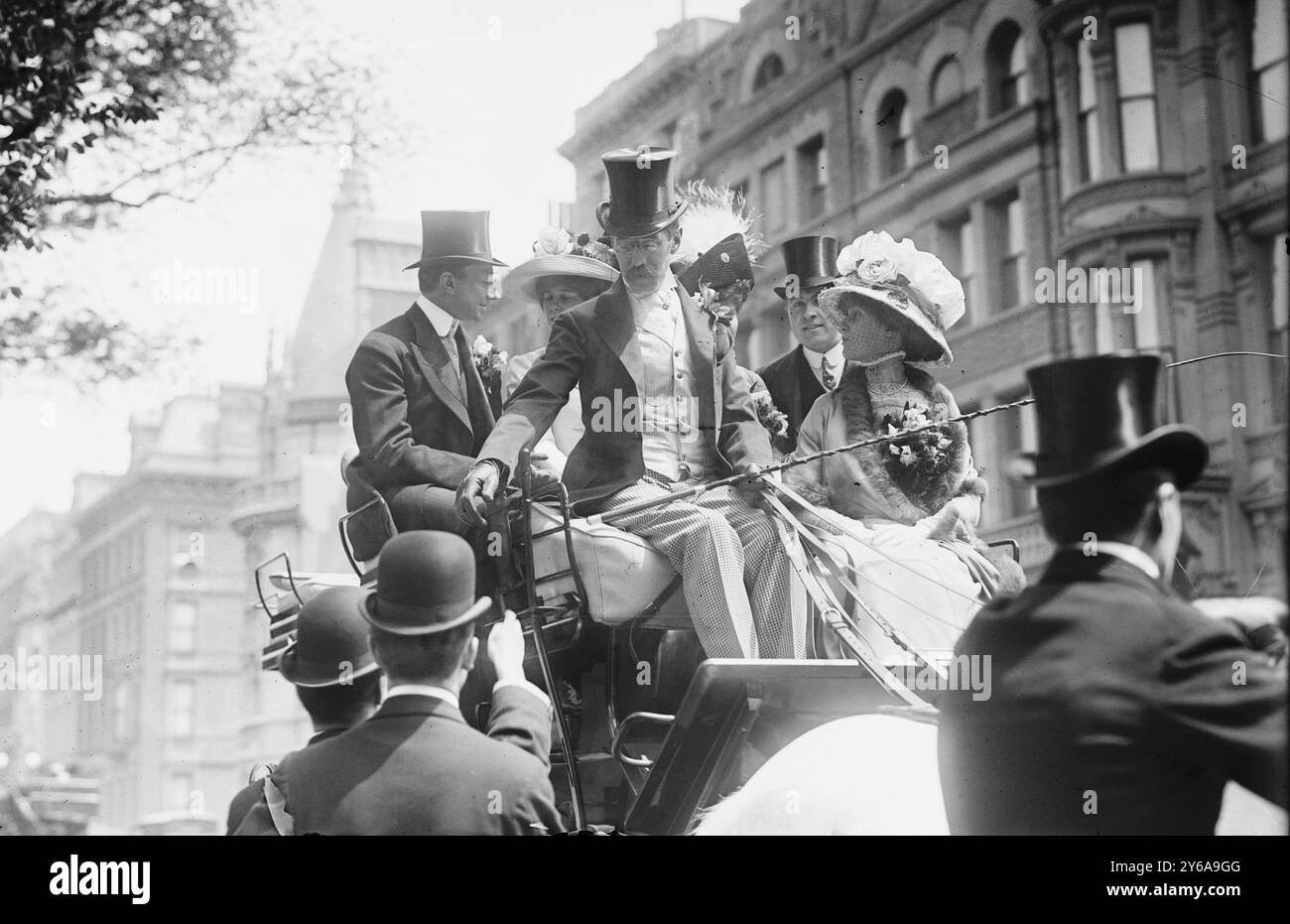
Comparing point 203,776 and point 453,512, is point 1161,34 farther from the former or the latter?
point 203,776

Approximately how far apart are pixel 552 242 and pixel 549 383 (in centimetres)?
61

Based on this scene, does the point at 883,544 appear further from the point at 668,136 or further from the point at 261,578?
the point at 261,578

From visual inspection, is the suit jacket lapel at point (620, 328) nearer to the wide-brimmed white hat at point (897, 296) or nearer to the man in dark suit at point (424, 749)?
the wide-brimmed white hat at point (897, 296)

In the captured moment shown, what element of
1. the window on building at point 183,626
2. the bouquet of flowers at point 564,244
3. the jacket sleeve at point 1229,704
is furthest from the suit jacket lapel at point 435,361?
the jacket sleeve at point 1229,704

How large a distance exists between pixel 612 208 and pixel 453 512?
30.8 inches

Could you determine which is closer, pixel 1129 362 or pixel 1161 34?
pixel 1129 362

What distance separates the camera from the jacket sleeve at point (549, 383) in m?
4.02

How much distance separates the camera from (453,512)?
4.00m

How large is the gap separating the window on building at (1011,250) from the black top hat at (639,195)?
72 centimetres

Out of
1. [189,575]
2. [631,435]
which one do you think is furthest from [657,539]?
[189,575]

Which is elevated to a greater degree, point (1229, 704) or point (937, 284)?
point (937, 284)

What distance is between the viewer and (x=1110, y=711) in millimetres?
2771

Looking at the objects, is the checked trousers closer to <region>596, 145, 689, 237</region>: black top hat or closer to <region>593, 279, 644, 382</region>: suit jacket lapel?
<region>593, 279, 644, 382</region>: suit jacket lapel

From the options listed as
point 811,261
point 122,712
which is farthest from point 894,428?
point 122,712
